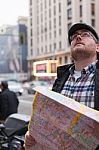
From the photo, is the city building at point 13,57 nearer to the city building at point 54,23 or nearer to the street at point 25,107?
the city building at point 54,23

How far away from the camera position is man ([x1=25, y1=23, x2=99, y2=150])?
2561mm

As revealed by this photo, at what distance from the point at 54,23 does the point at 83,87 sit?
86.5 metres

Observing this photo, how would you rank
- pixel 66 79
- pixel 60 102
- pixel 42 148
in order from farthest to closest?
pixel 66 79
pixel 42 148
pixel 60 102

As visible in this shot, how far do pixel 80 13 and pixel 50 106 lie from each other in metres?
73.9

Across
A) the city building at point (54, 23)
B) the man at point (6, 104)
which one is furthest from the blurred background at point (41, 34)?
the man at point (6, 104)

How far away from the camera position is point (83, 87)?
261cm

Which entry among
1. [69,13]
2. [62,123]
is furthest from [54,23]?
[62,123]

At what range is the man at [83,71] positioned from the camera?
101 inches

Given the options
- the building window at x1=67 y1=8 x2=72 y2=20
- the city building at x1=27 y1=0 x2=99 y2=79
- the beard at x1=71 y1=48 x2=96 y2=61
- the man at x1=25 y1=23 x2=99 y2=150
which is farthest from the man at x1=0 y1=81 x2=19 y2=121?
the building window at x1=67 y1=8 x2=72 y2=20

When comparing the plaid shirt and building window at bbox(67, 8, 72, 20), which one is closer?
the plaid shirt

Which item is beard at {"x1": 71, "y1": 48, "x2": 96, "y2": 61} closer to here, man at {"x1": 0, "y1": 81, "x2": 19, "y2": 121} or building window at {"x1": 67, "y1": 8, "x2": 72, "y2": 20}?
man at {"x1": 0, "y1": 81, "x2": 19, "y2": 121}

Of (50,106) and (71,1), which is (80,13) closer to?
(71,1)

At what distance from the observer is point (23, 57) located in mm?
102438

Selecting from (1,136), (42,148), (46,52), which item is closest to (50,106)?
(42,148)
